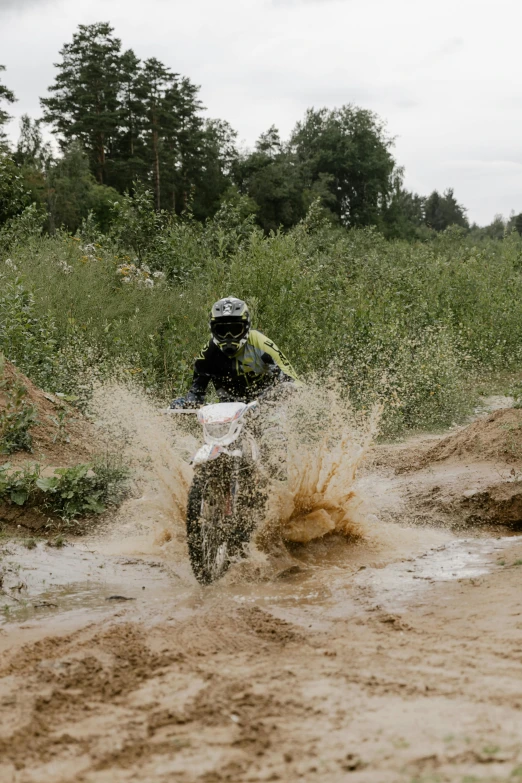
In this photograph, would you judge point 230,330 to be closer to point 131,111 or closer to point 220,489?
point 220,489

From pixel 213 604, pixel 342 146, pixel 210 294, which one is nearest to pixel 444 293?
pixel 210 294

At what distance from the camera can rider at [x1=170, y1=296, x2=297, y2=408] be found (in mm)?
6045

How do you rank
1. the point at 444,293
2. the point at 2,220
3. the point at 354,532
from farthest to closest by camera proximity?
the point at 444,293
the point at 2,220
the point at 354,532

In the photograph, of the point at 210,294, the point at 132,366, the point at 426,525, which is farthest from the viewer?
the point at 210,294

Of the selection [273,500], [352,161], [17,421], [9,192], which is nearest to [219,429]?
[273,500]

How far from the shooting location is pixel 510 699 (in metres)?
3.09

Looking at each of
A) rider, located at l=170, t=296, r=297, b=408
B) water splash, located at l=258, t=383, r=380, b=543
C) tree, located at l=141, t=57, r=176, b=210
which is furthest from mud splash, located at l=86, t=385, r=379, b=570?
tree, located at l=141, t=57, r=176, b=210

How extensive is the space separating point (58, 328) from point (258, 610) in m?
8.47

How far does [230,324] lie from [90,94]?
151ft

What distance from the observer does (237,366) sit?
6.34 m

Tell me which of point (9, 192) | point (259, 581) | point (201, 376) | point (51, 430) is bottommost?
point (259, 581)

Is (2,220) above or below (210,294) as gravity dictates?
above

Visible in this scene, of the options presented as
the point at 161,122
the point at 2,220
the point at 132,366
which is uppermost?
the point at 161,122

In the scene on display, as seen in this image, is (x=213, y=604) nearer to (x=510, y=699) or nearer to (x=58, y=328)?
(x=510, y=699)
